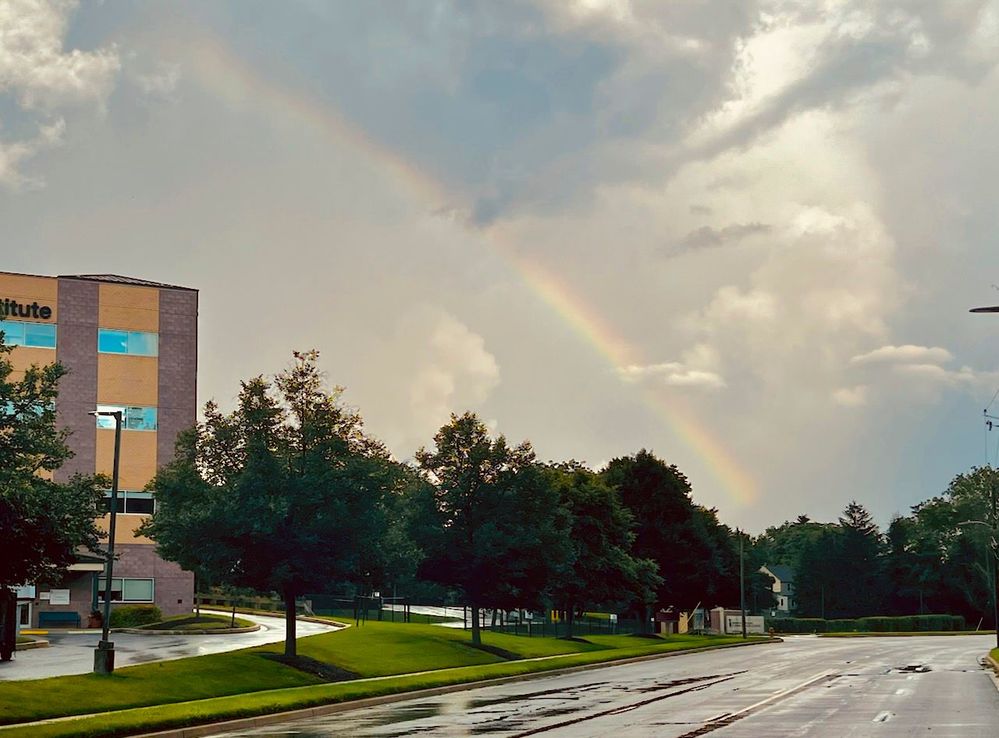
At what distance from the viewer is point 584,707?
109 feet

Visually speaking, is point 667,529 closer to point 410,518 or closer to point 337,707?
point 410,518

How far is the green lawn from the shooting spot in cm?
6462

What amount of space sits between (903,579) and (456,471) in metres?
110

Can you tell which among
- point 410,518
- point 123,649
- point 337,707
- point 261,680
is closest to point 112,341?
point 410,518

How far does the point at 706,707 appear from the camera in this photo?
32.9 meters

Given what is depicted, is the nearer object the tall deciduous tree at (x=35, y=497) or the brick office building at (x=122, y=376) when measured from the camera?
the tall deciduous tree at (x=35, y=497)

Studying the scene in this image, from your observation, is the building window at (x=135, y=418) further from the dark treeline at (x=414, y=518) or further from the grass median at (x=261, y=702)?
the grass median at (x=261, y=702)

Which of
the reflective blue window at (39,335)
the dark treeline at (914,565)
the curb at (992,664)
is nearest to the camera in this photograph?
the curb at (992,664)

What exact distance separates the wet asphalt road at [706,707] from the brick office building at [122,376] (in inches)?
1409

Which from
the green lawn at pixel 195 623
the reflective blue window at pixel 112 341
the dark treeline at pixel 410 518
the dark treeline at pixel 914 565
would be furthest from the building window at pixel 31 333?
the dark treeline at pixel 914 565

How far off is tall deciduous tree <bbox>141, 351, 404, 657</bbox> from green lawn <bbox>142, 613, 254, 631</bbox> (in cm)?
2000

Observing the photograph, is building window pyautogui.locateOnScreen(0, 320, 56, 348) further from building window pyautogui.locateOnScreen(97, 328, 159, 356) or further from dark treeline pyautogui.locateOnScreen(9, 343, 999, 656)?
dark treeline pyautogui.locateOnScreen(9, 343, 999, 656)

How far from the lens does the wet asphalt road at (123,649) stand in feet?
129

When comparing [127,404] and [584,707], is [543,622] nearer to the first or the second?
[127,404]
